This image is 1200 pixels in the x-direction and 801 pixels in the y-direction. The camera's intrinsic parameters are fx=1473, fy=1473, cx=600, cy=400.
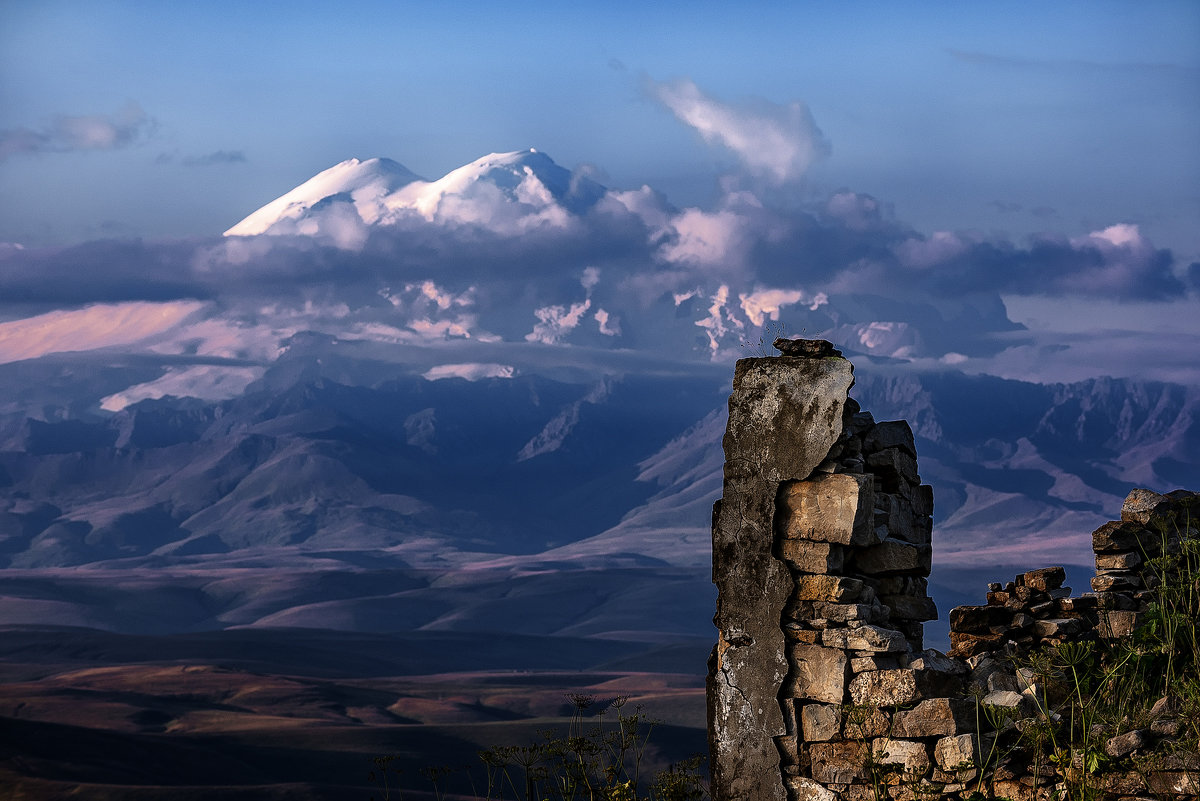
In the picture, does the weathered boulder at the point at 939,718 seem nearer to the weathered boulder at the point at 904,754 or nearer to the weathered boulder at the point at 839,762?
the weathered boulder at the point at 904,754

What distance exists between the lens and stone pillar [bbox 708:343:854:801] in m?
11.4

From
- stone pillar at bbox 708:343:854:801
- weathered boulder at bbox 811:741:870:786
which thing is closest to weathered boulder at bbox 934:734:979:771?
weathered boulder at bbox 811:741:870:786

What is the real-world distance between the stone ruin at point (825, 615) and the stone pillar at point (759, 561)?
0.04 ft

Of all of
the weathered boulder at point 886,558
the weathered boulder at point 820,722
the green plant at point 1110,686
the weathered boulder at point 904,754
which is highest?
the weathered boulder at point 886,558

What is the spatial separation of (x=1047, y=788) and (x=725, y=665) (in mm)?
2628

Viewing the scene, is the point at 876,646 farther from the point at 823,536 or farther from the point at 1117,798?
the point at 1117,798

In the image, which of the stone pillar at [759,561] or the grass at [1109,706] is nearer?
the grass at [1109,706]

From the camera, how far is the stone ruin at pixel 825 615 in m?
10.9

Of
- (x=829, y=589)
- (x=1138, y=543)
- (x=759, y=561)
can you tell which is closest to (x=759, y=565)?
(x=759, y=561)

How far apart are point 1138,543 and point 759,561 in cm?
476

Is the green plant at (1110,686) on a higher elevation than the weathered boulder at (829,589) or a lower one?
lower

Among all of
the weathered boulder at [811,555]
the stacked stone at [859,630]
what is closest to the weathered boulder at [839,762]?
the stacked stone at [859,630]

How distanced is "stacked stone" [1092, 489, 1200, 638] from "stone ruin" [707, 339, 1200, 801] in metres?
2.73

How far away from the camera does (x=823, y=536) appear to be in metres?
11.4
